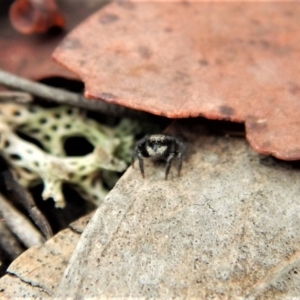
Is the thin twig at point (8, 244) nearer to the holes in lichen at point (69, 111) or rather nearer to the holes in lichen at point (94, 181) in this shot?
the holes in lichen at point (94, 181)

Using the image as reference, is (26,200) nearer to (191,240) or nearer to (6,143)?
(6,143)

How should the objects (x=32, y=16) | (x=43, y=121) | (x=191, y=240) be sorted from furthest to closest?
(x=32, y=16) < (x=43, y=121) < (x=191, y=240)

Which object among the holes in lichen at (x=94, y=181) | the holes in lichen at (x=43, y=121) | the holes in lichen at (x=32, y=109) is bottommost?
the holes in lichen at (x=94, y=181)

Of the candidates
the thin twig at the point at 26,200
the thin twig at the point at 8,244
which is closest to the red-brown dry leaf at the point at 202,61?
the thin twig at the point at 26,200

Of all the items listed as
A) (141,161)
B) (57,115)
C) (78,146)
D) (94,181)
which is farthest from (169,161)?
(57,115)

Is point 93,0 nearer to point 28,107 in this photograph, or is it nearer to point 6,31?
point 6,31

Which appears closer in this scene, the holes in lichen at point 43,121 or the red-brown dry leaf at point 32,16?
the holes in lichen at point 43,121
